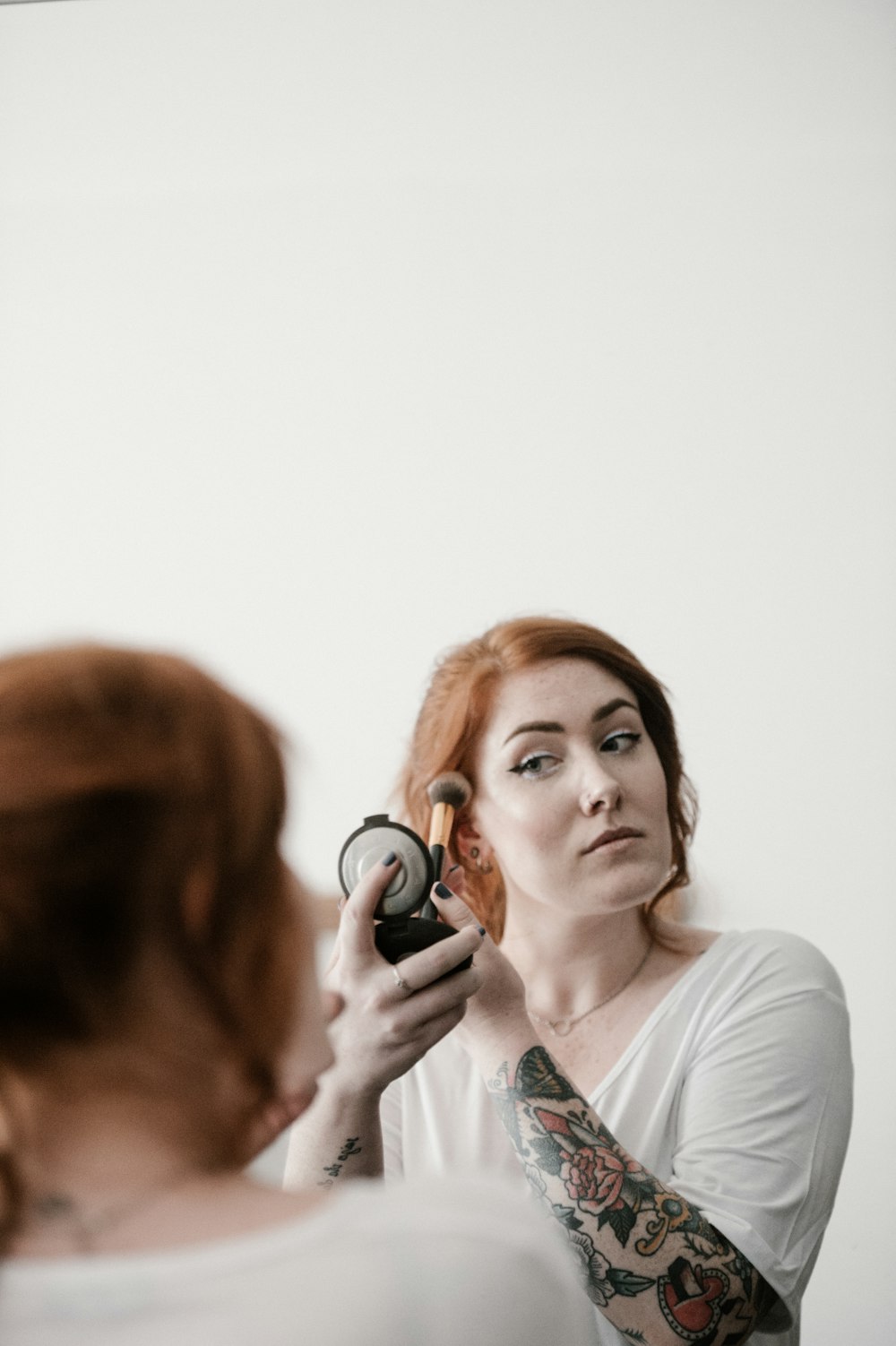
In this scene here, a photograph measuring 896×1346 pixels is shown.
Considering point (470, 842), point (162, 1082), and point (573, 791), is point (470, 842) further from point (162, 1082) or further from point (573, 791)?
point (162, 1082)

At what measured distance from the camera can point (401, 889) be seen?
748 mm

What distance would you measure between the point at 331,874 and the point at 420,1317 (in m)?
0.85

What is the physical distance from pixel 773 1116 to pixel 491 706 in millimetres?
426

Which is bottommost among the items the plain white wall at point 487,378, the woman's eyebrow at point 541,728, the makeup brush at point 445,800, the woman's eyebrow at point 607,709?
the makeup brush at point 445,800

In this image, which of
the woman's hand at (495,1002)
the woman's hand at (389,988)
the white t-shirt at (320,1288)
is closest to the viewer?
the white t-shirt at (320,1288)

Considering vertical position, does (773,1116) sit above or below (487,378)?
below

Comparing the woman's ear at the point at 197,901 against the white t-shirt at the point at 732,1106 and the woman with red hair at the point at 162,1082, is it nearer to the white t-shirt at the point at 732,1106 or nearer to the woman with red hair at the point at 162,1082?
the woman with red hair at the point at 162,1082

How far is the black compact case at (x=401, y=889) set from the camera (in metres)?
0.74

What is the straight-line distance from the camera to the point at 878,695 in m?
1.14

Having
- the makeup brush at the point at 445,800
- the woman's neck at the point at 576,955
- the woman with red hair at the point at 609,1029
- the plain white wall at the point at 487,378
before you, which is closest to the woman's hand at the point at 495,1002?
the woman with red hair at the point at 609,1029

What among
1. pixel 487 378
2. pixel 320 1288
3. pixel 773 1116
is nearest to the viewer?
pixel 320 1288

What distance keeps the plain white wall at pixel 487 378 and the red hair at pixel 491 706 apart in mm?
51

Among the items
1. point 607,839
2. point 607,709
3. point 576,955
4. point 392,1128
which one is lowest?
point 392,1128

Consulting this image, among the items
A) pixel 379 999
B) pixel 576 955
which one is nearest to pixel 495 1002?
pixel 379 999
